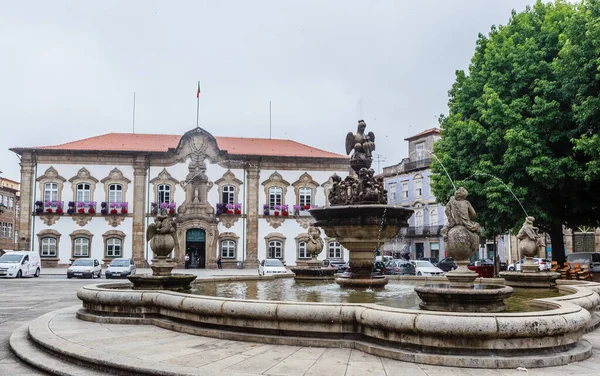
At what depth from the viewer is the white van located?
95.8 feet

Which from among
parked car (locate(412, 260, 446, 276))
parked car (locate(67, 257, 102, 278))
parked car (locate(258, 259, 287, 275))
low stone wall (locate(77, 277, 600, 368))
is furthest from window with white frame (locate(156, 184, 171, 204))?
low stone wall (locate(77, 277, 600, 368))

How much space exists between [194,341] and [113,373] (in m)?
1.32

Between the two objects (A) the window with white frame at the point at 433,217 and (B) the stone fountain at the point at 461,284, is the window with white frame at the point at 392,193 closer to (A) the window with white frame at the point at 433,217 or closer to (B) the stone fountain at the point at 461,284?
(A) the window with white frame at the point at 433,217

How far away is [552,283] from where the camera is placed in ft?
39.5

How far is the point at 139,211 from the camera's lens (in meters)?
40.3

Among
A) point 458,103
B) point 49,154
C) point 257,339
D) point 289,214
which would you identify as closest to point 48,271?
point 49,154

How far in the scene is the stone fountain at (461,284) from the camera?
6695 mm

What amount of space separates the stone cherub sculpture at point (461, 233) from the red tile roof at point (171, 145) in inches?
1364

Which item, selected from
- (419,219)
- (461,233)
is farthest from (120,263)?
(419,219)

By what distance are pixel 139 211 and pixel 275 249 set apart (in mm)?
10917

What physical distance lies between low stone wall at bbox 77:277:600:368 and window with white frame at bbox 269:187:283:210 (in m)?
34.4

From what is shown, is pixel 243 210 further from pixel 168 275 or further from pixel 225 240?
pixel 168 275

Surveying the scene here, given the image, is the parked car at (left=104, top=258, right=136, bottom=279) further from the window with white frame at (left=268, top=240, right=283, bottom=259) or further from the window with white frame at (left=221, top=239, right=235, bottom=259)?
the window with white frame at (left=268, top=240, right=283, bottom=259)

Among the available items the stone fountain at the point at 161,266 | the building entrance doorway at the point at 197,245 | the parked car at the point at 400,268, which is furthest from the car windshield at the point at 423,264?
the stone fountain at the point at 161,266
